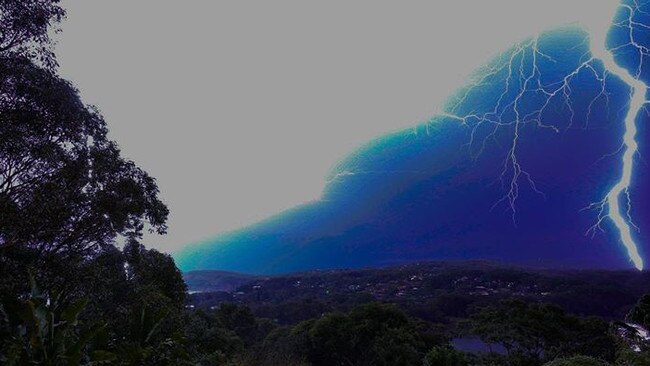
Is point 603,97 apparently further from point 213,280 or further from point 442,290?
point 213,280

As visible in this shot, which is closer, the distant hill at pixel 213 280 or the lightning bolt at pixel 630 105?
the lightning bolt at pixel 630 105

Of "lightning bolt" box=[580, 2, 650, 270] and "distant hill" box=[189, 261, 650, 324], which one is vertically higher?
"lightning bolt" box=[580, 2, 650, 270]

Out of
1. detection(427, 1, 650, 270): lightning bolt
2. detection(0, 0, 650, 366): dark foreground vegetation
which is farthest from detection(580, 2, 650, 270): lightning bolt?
detection(0, 0, 650, 366): dark foreground vegetation

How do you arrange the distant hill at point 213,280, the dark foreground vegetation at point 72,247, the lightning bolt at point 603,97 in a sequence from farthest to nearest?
the distant hill at point 213,280
the lightning bolt at point 603,97
the dark foreground vegetation at point 72,247

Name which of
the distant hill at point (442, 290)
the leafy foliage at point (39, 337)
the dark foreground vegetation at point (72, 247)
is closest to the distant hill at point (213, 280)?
the distant hill at point (442, 290)

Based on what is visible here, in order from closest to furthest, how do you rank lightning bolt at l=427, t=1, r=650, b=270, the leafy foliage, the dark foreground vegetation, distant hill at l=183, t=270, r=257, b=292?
the leafy foliage, the dark foreground vegetation, lightning bolt at l=427, t=1, r=650, b=270, distant hill at l=183, t=270, r=257, b=292

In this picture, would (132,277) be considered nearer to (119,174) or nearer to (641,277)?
(119,174)

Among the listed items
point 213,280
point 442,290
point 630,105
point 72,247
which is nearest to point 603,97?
point 630,105

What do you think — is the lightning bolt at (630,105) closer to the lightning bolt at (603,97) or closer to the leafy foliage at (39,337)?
the lightning bolt at (603,97)

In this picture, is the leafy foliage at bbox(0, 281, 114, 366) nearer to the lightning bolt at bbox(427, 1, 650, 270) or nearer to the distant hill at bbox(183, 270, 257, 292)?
the lightning bolt at bbox(427, 1, 650, 270)

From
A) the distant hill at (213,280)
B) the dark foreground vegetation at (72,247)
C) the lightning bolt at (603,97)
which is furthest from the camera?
the distant hill at (213,280)

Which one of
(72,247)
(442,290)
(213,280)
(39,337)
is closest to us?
(39,337)

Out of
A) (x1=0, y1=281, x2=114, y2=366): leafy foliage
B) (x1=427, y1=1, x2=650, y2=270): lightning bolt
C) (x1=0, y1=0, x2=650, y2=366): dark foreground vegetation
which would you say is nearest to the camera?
(x1=0, y1=281, x2=114, y2=366): leafy foliage
